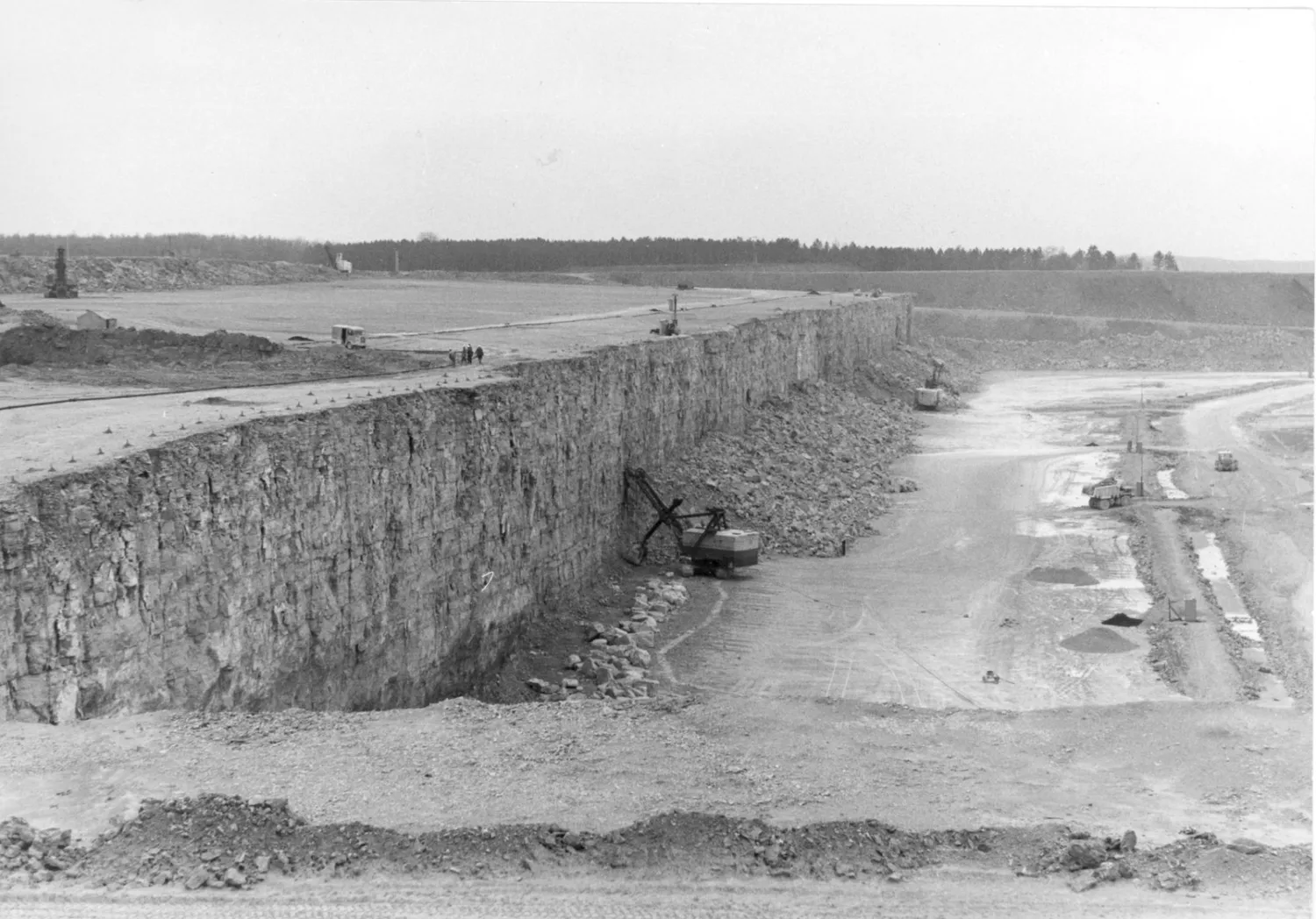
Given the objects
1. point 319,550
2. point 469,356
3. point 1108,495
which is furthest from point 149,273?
point 319,550

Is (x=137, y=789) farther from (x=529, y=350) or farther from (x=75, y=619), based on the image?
(x=529, y=350)

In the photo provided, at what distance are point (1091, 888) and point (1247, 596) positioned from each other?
19.5 metres

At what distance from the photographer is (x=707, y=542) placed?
1283 inches

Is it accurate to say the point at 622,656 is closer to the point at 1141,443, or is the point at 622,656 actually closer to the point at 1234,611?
the point at 1234,611

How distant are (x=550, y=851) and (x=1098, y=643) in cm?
1722

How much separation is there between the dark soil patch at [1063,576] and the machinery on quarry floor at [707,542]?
6558 millimetres

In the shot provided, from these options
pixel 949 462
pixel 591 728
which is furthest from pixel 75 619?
pixel 949 462

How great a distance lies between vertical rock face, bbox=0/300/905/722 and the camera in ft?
52.5

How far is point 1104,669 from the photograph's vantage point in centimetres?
2534

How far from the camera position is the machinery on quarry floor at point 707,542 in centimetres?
3241

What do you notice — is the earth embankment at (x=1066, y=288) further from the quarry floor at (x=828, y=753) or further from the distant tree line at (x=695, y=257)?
the quarry floor at (x=828, y=753)

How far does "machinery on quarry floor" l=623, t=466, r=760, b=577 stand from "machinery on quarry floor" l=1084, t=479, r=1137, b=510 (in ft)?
38.1

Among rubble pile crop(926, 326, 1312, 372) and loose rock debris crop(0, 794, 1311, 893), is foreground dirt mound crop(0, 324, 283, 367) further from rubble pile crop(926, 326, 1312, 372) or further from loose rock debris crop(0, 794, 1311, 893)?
rubble pile crop(926, 326, 1312, 372)

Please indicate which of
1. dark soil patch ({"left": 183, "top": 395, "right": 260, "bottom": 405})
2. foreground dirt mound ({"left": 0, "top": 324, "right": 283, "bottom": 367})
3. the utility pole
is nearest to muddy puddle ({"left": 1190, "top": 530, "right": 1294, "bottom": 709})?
the utility pole
